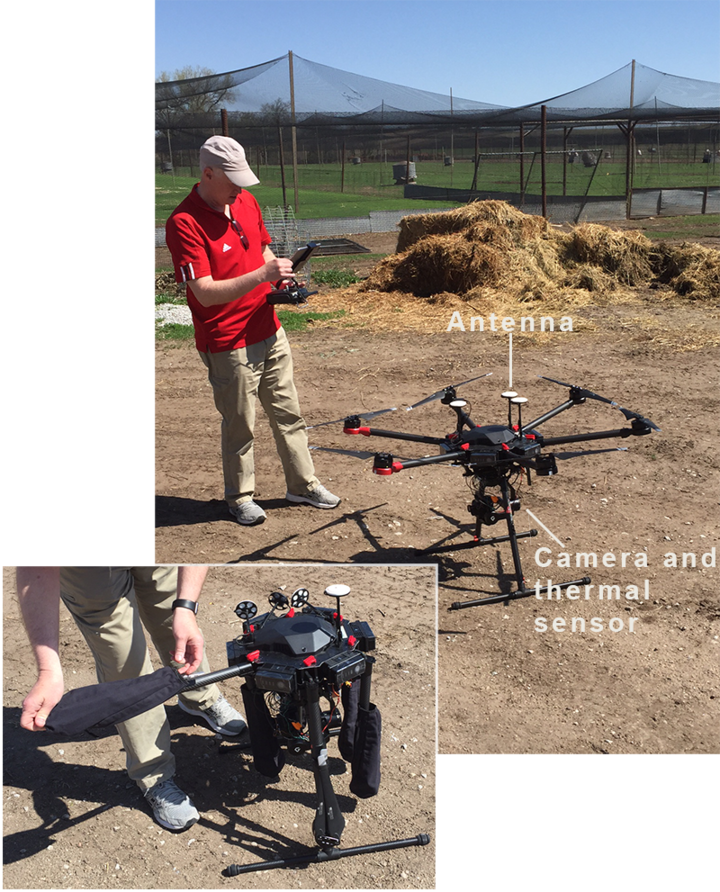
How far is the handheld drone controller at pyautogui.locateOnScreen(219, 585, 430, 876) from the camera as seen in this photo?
7.64 feet

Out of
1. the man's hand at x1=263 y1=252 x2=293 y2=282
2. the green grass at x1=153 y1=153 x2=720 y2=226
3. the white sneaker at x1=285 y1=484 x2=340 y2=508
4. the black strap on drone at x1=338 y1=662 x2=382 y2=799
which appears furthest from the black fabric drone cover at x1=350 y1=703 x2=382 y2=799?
the green grass at x1=153 y1=153 x2=720 y2=226

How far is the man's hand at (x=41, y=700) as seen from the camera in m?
2.16

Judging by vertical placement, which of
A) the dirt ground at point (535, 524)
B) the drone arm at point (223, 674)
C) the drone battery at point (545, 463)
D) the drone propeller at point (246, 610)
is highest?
the drone battery at point (545, 463)

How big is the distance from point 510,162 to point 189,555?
75.1 feet

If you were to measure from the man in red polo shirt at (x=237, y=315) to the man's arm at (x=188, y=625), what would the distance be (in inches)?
102

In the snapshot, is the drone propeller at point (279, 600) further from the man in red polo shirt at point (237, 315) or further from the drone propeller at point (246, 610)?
the man in red polo shirt at point (237, 315)

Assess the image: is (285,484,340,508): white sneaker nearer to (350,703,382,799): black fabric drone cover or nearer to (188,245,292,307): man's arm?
(188,245,292,307): man's arm

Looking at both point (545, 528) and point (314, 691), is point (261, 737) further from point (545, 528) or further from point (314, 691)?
point (545, 528)

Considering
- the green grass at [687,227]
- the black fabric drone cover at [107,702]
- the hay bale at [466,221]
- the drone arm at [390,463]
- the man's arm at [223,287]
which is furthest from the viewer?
the green grass at [687,227]

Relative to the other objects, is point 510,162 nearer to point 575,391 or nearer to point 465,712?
point 575,391

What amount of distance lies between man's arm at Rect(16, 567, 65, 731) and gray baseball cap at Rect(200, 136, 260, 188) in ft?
9.82

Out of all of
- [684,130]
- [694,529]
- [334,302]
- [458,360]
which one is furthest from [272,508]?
[684,130]

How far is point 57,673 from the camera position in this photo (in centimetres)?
226

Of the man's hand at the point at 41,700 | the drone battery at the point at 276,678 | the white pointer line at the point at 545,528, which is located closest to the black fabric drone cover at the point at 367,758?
the drone battery at the point at 276,678
